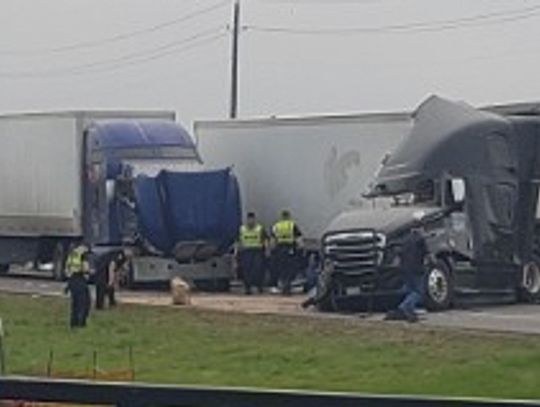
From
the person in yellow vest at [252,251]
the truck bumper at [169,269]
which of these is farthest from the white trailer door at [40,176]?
the person in yellow vest at [252,251]

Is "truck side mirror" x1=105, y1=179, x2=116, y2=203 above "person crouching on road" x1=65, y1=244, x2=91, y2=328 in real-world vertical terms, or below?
above

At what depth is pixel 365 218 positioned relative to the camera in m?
26.7

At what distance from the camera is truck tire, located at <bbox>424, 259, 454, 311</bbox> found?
25688 millimetres

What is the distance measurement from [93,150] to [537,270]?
35.6 feet

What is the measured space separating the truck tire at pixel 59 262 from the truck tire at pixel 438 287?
14.0 m

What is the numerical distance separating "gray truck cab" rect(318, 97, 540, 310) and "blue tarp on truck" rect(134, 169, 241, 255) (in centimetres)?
651

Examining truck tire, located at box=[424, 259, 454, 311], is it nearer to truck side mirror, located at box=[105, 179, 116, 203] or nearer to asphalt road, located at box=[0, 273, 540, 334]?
asphalt road, located at box=[0, 273, 540, 334]

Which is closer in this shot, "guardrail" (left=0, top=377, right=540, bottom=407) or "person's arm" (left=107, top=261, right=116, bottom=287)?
"guardrail" (left=0, top=377, right=540, bottom=407)

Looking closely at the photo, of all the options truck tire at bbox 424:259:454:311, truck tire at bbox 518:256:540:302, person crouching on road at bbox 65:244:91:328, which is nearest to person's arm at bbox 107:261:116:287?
person crouching on road at bbox 65:244:91:328

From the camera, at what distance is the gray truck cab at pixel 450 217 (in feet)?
85.6

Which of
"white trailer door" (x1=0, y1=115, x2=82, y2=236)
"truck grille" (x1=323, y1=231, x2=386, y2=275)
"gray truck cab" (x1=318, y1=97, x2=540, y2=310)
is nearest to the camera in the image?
"truck grille" (x1=323, y1=231, x2=386, y2=275)

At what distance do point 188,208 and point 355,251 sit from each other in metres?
7.79

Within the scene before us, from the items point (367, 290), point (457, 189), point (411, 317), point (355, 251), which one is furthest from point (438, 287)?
point (411, 317)

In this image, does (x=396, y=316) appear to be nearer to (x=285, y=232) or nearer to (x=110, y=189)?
(x=285, y=232)
